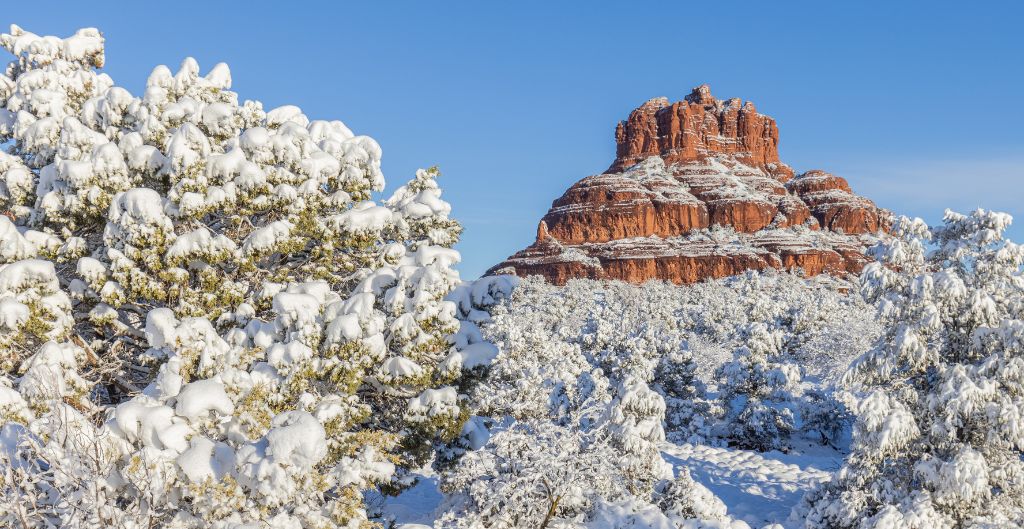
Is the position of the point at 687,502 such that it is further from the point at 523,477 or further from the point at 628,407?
the point at 523,477

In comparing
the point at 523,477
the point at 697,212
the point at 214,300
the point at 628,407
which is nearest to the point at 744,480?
the point at 628,407

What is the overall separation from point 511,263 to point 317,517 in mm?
107029

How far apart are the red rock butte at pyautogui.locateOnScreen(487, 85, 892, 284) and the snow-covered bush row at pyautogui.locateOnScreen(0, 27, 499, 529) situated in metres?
94.0

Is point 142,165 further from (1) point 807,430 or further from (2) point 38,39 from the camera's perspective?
(1) point 807,430

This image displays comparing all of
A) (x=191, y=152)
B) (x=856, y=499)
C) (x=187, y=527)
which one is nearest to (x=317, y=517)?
(x=187, y=527)

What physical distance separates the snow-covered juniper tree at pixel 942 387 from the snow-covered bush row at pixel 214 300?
686 centimetres

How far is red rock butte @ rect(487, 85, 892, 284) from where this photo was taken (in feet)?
350

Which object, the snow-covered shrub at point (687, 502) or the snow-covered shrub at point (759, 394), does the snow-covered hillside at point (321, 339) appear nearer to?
the snow-covered shrub at point (687, 502)

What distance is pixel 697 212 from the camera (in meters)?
121

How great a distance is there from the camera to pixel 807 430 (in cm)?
2375

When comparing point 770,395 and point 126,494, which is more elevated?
point 126,494

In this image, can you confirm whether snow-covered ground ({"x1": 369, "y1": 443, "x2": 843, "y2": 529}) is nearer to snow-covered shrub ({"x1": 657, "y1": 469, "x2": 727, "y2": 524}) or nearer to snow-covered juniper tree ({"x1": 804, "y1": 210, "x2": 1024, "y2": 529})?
snow-covered shrub ({"x1": 657, "y1": 469, "x2": 727, "y2": 524})

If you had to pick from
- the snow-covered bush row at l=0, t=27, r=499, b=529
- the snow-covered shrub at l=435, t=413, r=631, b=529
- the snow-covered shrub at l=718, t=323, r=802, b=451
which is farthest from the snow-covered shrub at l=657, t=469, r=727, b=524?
the snow-covered shrub at l=718, t=323, r=802, b=451

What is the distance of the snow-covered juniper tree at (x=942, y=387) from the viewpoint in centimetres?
1101
